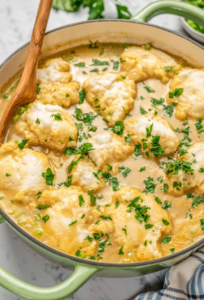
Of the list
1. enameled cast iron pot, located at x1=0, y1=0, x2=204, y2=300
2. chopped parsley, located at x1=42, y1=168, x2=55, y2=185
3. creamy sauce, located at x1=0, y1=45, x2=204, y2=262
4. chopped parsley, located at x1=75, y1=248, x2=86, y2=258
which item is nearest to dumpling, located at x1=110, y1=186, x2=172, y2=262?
creamy sauce, located at x1=0, y1=45, x2=204, y2=262

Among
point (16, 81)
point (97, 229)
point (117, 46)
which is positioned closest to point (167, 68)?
point (117, 46)

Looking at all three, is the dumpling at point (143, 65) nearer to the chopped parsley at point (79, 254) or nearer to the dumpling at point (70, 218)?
the dumpling at point (70, 218)

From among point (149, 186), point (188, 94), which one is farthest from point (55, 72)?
point (149, 186)

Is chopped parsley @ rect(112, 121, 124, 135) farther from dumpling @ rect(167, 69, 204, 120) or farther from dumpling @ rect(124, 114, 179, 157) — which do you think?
dumpling @ rect(167, 69, 204, 120)

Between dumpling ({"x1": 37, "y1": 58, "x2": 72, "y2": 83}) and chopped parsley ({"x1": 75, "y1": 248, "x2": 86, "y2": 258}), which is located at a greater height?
dumpling ({"x1": 37, "y1": 58, "x2": 72, "y2": 83})

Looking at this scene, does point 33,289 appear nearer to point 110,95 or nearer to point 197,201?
point 197,201

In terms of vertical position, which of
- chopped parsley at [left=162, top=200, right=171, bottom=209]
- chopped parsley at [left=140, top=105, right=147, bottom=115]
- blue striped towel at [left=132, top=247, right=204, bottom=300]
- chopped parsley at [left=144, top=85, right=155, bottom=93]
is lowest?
blue striped towel at [left=132, top=247, right=204, bottom=300]

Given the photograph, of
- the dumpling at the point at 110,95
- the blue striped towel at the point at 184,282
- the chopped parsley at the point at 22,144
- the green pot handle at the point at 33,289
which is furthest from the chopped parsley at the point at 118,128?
the green pot handle at the point at 33,289
